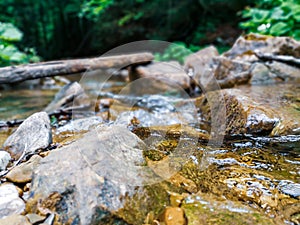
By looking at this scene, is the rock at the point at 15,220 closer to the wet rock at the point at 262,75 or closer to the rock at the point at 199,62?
the wet rock at the point at 262,75

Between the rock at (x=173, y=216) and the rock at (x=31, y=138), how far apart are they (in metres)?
1.17

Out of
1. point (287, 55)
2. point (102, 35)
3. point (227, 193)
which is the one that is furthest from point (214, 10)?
point (227, 193)

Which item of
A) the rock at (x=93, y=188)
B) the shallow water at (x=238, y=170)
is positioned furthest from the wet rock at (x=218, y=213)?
the rock at (x=93, y=188)

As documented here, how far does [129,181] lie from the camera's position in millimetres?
1313

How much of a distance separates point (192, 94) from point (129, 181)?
3.60 m

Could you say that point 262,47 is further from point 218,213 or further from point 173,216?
point 173,216

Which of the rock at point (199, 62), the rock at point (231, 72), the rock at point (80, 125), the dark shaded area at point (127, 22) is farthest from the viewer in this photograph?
the dark shaded area at point (127, 22)

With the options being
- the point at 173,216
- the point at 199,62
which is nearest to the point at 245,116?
the point at 173,216

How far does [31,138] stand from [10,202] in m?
0.77

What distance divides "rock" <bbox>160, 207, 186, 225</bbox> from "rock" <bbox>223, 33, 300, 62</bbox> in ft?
13.1

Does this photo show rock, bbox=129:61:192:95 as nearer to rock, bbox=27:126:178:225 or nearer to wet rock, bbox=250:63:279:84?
wet rock, bbox=250:63:279:84

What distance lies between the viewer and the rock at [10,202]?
A: 1.23m

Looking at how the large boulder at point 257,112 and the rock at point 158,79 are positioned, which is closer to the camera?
the large boulder at point 257,112

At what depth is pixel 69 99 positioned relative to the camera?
11.9 ft
